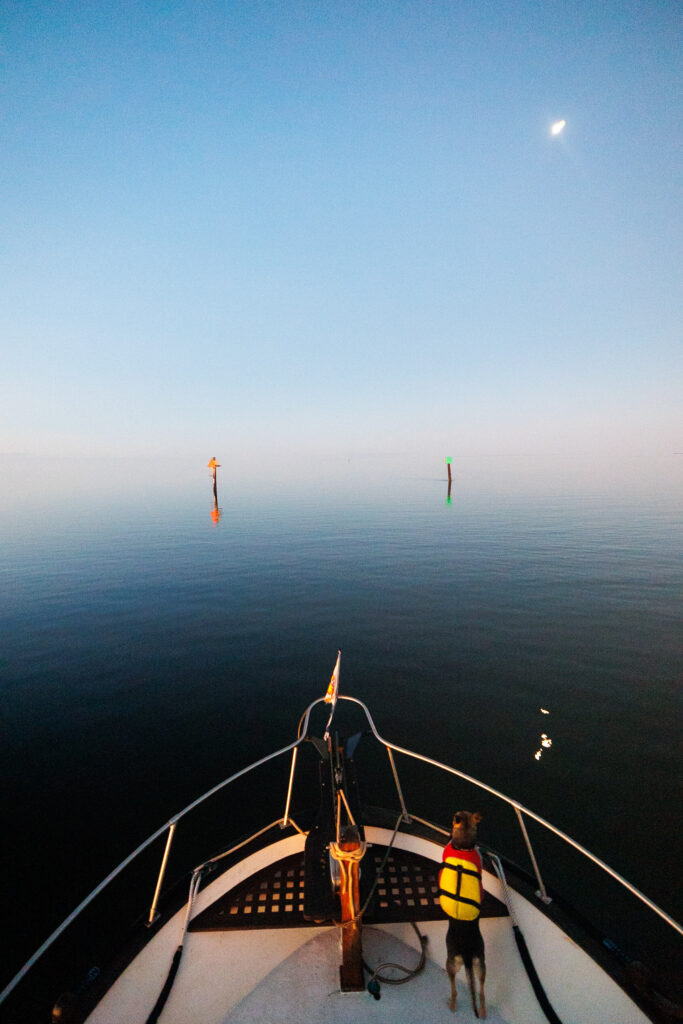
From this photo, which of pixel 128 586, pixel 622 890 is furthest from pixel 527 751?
pixel 128 586

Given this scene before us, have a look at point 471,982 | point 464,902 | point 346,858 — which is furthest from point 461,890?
point 346,858

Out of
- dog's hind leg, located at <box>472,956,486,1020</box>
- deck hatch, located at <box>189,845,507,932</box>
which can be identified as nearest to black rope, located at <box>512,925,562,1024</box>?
deck hatch, located at <box>189,845,507,932</box>

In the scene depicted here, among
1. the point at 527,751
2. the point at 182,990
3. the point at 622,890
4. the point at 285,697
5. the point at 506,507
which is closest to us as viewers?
the point at 182,990

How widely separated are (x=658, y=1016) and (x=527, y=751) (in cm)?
649

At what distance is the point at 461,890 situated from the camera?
4.39 metres

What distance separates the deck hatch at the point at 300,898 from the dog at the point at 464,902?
3.25 ft

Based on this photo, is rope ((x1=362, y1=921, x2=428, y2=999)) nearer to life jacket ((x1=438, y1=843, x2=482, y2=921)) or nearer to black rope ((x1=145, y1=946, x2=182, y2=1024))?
life jacket ((x1=438, y1=843, x2=482, y2=921))

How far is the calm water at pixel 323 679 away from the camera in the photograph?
27.3ft

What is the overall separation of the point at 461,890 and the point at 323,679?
33.4ft

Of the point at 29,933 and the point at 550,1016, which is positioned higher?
the point at 550,1016

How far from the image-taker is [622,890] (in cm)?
695

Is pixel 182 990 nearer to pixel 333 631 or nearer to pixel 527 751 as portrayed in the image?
pixel 527 751

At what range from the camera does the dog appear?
4391mm

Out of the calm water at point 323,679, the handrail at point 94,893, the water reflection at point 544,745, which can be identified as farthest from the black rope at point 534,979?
the water reflection at point 544,745
